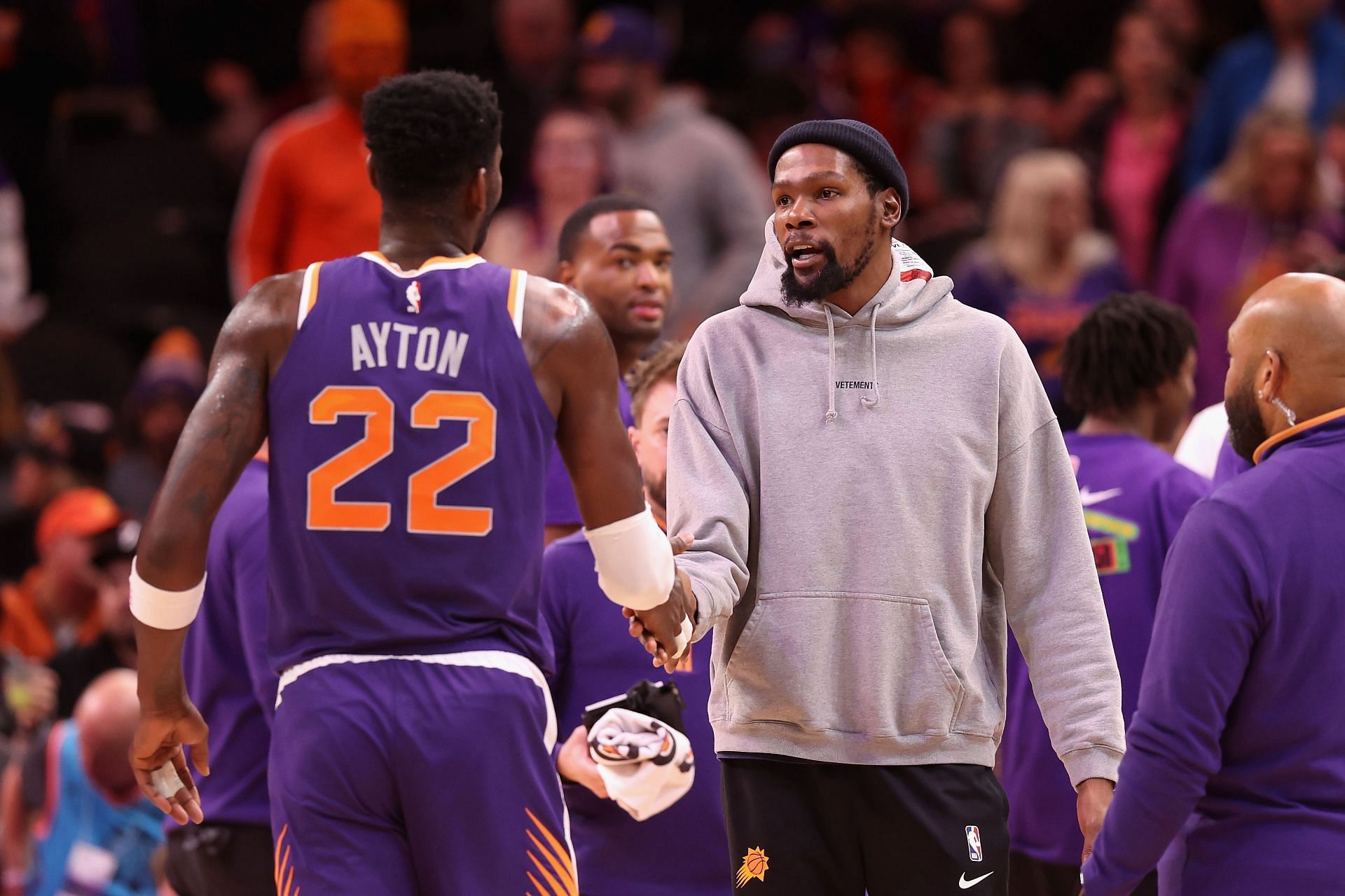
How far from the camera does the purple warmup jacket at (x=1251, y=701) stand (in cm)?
356

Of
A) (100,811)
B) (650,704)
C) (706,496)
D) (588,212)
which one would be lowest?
(100,811)

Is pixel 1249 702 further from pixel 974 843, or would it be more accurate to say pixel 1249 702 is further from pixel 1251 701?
pixel 974 843

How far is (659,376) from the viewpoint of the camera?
4957 millimetres

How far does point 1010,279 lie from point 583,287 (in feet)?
10.4

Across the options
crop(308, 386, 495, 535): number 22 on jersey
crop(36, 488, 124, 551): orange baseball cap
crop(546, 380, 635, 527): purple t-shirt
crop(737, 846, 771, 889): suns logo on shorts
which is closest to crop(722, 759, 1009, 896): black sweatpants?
crop(737, 846, 771, 889): suns logo on shorts

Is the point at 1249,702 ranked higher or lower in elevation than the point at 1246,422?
lower

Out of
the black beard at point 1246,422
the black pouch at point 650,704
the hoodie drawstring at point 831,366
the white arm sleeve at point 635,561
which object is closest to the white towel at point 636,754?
the black pouch at point 650,704

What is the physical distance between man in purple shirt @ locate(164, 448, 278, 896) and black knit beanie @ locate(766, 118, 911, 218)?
70.7 inches

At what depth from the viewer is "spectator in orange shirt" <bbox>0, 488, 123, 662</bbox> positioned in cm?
838

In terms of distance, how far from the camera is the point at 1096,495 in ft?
16.4

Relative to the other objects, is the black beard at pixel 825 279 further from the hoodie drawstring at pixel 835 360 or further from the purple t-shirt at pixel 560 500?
the purple t-shirt at pixel 560 500

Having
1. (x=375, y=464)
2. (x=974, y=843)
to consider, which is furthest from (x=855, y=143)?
(x=974, y=843)

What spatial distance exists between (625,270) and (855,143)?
1.90m

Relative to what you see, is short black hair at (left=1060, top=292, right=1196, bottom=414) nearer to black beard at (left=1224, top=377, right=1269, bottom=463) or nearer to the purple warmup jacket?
black beard at (left=1224, top=377, right=1269, bottom=463)
